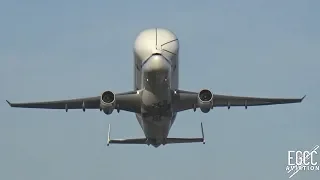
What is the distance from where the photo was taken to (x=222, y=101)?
6197cm

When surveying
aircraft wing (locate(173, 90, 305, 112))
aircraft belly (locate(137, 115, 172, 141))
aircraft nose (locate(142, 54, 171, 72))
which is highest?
aircraft nose (locate(142, 54, 171, 72))

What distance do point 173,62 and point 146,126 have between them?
699cm

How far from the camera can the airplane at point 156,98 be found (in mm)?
56219

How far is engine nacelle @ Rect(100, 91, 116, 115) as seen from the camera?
56.4 meters

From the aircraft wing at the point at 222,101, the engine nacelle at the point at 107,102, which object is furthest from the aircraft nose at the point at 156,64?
the aircraft wing at the point at 222,101

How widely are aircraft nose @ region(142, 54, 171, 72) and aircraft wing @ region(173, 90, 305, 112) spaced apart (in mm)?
4337

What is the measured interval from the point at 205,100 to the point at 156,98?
329cm

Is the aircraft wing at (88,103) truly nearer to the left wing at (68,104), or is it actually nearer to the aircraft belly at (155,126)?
the left wing at (68,104)

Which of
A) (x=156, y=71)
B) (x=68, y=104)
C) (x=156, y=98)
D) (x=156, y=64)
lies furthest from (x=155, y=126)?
(x=156, y=64)

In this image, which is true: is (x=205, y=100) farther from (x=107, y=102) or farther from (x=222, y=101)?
(x=107, y=102)

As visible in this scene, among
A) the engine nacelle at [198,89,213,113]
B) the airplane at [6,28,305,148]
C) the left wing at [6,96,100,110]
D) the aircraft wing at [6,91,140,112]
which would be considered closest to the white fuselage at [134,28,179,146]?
the airplane at [6,28,305,148]

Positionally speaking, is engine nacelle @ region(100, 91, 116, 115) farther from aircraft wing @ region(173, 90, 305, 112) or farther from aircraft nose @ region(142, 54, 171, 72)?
aircraft wing @ region(173, 90, 305, 112)

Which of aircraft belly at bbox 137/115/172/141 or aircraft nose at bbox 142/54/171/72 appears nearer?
aircraft nose at bbox 142/54/171/72

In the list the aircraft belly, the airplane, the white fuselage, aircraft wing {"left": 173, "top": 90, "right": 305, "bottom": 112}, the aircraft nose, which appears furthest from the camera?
the aircraft belly
